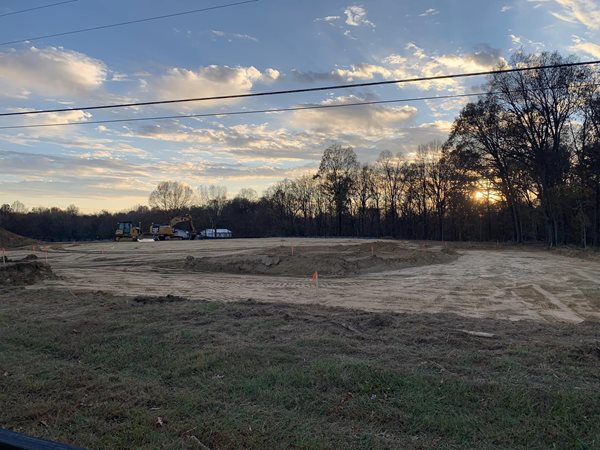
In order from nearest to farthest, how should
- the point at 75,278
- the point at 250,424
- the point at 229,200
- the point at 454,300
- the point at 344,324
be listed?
the point at 250,424, the point at 344,324, the point at 454,300, the point at 75,278, the point at 229,200

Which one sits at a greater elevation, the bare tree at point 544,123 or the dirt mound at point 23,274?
the bare tree at point 544,123

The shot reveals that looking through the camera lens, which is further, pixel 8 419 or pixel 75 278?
pixel 75 278

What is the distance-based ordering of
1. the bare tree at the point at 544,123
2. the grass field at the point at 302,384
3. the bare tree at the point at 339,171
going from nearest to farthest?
the grass field at the point at 302,384 < the bare tree at the point at 544,123 < the bare tree at the point at 339,171

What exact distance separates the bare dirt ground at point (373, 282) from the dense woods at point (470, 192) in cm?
1965

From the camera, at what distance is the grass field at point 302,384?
4.31m

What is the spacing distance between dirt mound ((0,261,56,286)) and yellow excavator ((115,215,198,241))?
3959 centimetres

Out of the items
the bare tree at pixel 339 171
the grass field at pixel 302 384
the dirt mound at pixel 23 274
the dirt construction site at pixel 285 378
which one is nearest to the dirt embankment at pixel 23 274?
the dirt mound at pixel 23 274

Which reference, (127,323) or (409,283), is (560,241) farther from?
(127,323)

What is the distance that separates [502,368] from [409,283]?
15230 millimetres

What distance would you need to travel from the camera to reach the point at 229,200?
12606 cm

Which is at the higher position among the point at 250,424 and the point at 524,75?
the point at 524,75

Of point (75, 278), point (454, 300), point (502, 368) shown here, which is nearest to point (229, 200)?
point (75, 278)

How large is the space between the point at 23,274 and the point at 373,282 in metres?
16.4

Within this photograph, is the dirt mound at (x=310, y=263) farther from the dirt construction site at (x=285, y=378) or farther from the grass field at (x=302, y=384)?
the grass field at (x=302, y=384)
